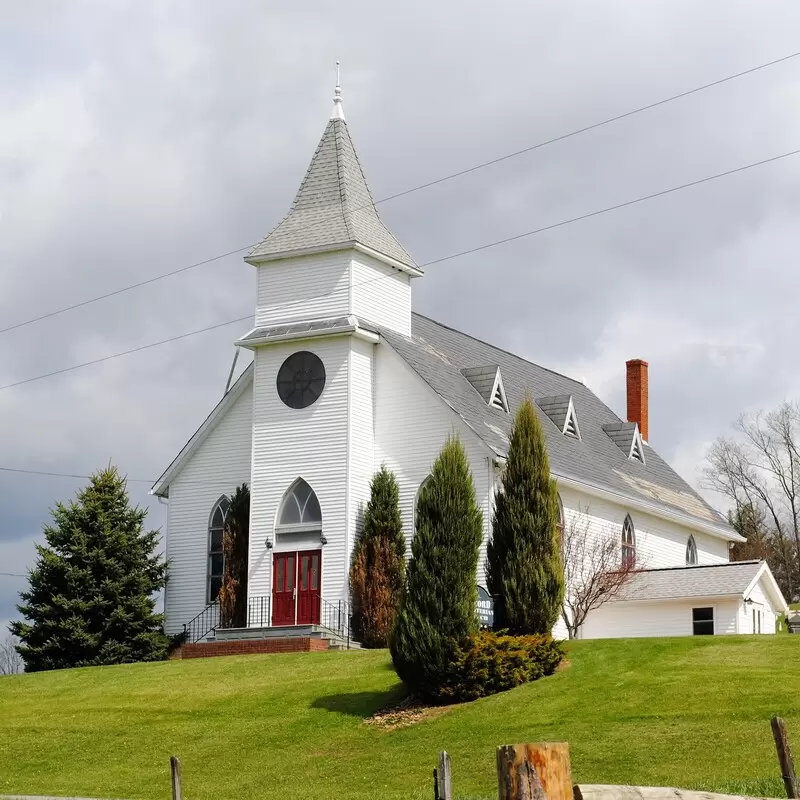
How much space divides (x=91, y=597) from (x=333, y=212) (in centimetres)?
1206

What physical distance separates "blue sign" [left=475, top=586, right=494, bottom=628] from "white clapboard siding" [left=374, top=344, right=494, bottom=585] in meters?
7.22

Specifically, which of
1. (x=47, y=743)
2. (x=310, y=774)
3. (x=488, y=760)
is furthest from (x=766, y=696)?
(x=47, y=743)

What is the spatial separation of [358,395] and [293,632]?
632 cm

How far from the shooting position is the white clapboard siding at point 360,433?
37.1 meters

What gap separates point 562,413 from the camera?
45531mm

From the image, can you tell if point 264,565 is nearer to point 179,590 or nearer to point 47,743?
point 179,590

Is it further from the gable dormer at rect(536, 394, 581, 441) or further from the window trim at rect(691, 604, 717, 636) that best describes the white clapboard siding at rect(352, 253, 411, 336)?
the window trim at rect(691, 604, 717, 636)

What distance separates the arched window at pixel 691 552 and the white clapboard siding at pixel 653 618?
8.41 meters

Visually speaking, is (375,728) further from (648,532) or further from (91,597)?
(648,532)

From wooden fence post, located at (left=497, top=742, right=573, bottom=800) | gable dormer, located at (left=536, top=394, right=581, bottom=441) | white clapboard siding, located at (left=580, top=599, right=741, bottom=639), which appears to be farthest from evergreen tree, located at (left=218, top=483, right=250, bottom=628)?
wooden fence post, located at (left=497, top=742, right=573, bottom=800)

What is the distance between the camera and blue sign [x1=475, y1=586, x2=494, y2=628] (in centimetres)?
2864

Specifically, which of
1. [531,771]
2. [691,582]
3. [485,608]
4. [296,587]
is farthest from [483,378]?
[531,771]

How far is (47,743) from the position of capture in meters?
26.9

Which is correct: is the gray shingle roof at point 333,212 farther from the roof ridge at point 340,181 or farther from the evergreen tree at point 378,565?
the evergreen tree at point 378,565
